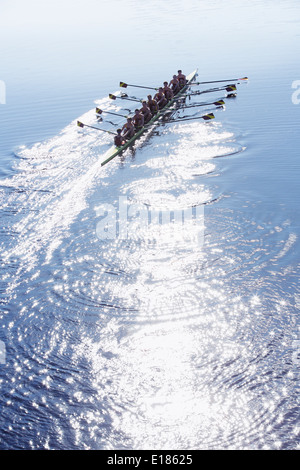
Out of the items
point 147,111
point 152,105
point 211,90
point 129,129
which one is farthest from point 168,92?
point 129,129

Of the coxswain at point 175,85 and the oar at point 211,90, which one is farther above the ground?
the coxswain at point 175,85

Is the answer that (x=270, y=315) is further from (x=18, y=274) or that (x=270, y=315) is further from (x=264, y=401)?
(x=18, y=274)

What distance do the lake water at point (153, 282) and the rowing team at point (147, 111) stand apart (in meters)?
0.85

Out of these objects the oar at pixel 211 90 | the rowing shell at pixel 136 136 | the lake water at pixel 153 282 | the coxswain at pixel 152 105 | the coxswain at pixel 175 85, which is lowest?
the lake water at pixel 153 282

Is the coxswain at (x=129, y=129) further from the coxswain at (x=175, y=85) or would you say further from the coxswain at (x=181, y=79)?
the coxswain at (x=181, y=79)

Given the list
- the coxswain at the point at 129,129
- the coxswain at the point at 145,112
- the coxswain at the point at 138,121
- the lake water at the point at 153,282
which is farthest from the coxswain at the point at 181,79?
the coxswain at the point at 129,129

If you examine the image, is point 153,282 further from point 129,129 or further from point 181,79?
point 181,79

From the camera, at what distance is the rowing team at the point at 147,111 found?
74.8 ft

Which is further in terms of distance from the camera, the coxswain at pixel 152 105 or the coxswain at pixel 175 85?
the coxswain at pixel 175 85

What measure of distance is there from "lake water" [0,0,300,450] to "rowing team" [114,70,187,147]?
33.5 inches

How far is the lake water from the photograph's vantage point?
9289 millimetres
